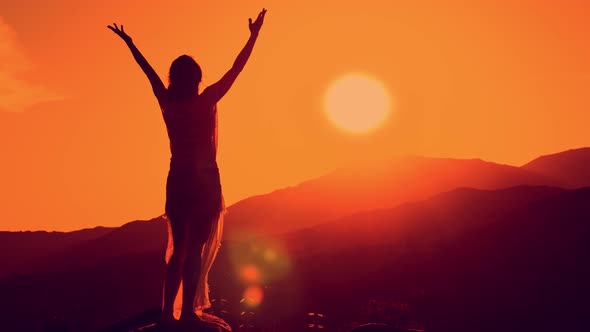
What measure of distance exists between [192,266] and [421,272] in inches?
1499

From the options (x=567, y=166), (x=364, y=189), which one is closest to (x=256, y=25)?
(x=364, y=189)

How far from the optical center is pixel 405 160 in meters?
134

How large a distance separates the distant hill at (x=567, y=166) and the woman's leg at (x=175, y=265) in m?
118

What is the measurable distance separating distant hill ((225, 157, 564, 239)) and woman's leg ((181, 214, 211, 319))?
322 ft

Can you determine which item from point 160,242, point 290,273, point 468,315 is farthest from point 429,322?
point 160,242

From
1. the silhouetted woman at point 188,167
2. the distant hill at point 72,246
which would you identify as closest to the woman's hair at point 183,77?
the silhouetted woman at point 188,167

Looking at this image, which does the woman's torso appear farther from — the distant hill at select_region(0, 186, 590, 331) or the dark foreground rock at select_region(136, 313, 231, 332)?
the distant hill at select_region(0, 186, 590, 331)

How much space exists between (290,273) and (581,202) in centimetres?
2154

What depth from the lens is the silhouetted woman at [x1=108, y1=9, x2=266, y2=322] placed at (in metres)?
7.87

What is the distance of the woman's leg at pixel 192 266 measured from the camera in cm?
789

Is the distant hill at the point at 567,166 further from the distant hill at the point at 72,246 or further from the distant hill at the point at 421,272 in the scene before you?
the distant hill at the point at 72,246

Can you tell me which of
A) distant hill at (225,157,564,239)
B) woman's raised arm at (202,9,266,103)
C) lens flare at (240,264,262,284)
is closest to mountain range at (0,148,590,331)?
distant hill at (225,157,564,239)

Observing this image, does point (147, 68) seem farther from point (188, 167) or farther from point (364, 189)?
point (364, 189)

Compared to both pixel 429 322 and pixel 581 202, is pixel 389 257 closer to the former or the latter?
pixel 581 202
